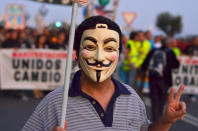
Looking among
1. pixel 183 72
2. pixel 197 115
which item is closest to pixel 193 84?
pixel 183 72

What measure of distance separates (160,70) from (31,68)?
15.6 ft

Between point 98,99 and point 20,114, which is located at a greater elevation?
point 98,99

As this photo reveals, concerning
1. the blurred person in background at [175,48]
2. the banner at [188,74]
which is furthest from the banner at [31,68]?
the banner at [188,74]

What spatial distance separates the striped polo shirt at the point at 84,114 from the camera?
7.48 ft

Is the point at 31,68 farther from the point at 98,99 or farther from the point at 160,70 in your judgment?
the point at 98,99

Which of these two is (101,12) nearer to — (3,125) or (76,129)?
(3,125)

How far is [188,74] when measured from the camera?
1177cm

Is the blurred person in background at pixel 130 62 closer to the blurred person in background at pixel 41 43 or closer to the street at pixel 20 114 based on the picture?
the street at pixel 20 114

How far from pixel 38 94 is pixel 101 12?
3.44 meters

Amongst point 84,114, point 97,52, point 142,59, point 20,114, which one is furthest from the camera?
point 142,59

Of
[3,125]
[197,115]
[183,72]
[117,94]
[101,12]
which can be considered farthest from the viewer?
[101,12]

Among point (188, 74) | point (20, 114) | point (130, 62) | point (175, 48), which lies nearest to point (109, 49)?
point (20, 114)

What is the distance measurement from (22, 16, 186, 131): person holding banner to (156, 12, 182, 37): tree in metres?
82.0

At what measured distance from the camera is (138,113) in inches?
95.7
